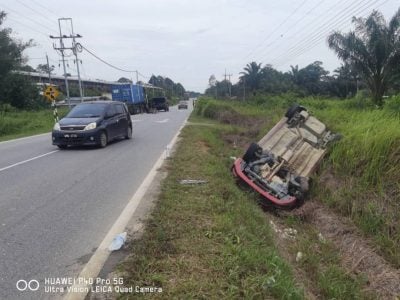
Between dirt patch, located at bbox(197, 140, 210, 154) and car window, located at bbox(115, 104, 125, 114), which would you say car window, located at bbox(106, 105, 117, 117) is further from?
dirt patch, located at bbox(197, 140, 210, 154)

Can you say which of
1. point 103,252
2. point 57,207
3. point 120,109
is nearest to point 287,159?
point 57,207

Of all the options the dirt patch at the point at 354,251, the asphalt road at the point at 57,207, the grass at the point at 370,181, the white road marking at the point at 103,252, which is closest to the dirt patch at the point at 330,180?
the grass at the point at 370,181

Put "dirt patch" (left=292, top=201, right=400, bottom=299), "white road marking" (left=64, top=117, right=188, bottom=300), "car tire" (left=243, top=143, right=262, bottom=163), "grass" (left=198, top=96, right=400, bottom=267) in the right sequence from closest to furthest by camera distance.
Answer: "white road marking" (left=64, top=117, right=188, bottom=300) < "dirt patch" (left=292, top=201, right=400, bottom=299) < "grass" (left=198, top=96, right=400, bottom=267) < "car tire" (left=243, top=143, right=262, bottom=163)

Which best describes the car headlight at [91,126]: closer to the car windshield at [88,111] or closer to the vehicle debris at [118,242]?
the car windshield at [88,111]

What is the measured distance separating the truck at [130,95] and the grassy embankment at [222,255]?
126ft

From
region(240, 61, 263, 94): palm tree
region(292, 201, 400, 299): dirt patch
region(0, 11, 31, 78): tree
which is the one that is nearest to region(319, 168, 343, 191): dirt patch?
region(292, 201, 400, 299): dirt patch

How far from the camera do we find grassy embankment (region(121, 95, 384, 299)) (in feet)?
11.5

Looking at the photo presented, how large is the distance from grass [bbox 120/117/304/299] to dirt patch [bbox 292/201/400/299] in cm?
128

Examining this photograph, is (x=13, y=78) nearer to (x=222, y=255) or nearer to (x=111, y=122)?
(x=111, y=122)

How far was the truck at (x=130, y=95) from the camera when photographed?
1745 inches

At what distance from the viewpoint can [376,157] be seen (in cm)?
713

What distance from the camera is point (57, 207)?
6152 millimetres

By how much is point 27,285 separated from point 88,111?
36.2 ft

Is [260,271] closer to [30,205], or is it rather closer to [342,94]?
[30,205]
